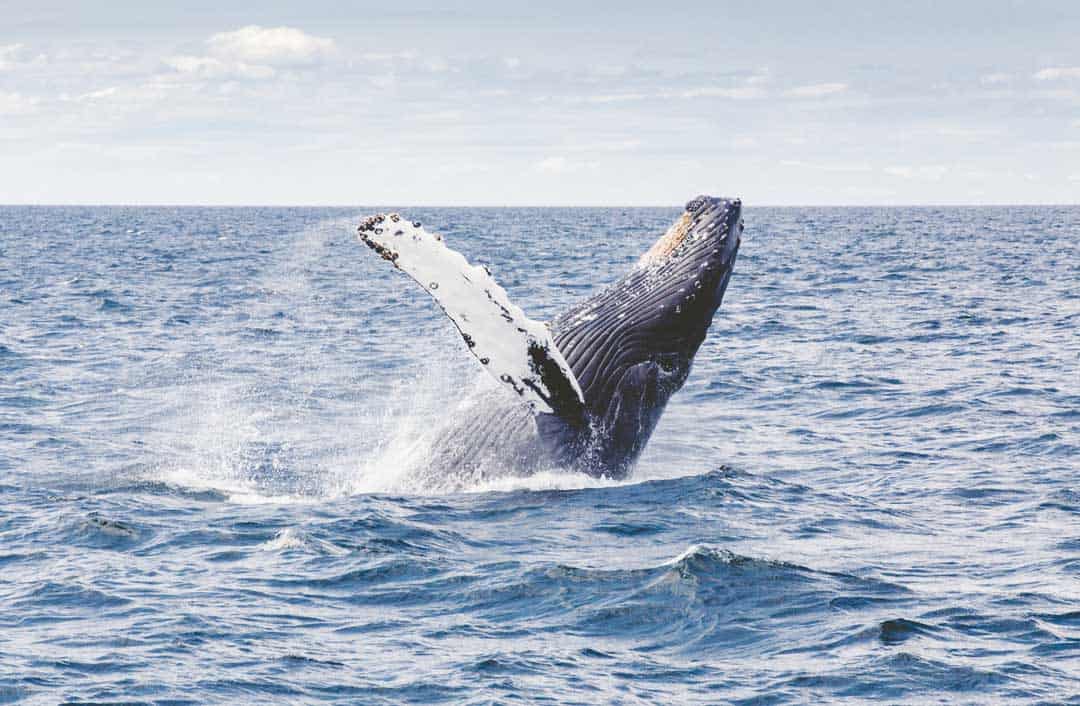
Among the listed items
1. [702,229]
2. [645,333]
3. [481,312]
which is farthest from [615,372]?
[481,312]

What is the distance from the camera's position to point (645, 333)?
35.3 feet

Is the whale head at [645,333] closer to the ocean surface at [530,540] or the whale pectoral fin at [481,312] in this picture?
the ocean surface at [530,540]

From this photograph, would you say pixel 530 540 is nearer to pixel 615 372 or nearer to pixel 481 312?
pixel 615 372

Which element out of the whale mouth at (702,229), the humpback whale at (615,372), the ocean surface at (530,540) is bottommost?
the ocean surface at (530,540)

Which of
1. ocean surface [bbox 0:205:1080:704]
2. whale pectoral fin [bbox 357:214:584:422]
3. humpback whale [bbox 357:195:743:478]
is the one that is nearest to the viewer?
ocean surface [bbox 0:205:1080:704]

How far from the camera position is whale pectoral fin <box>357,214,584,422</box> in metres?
8.72

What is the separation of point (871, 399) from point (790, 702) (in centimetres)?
1126

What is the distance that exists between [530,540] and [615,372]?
144 centimetres

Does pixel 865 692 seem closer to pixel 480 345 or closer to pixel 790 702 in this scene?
pixel 790 702

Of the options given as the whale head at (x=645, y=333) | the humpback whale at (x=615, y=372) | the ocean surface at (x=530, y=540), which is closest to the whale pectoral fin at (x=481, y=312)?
the humpback whale at (x=615, y=372)

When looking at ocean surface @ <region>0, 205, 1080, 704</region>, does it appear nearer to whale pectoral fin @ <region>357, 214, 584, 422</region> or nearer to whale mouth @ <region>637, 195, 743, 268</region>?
whale pectoral fin @ <region>357, 214, 584, 422</region>

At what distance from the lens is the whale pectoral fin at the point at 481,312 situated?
8719mm

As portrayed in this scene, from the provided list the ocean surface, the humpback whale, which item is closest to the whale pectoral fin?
the humpback whale

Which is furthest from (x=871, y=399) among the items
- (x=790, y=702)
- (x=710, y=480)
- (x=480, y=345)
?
(x=790, y=702)
